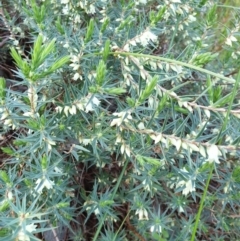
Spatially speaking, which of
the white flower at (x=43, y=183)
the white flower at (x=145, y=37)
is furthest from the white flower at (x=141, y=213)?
the white flower at (x=145, y=37)

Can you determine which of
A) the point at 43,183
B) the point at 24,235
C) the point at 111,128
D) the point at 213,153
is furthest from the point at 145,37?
the point at 24,235

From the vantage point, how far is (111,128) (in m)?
1.50

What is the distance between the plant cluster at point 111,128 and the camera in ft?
4.17

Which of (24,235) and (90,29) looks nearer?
(24,235)

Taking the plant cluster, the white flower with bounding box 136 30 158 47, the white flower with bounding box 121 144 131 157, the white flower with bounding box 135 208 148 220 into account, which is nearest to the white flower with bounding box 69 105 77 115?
the plant cluster

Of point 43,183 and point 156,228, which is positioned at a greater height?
point 43,183

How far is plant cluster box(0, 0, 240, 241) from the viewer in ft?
4.17

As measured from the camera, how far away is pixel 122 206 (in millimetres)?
1824

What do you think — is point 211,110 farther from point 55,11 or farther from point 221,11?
point 221,11

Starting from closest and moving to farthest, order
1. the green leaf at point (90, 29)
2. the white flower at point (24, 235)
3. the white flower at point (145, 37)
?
the white flower at point (24, 235), the green leaf at point (90, 29), the white flower at point (145, 37)

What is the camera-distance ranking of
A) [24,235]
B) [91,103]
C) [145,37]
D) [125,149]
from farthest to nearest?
[145,37], [125,149], [91,103], [24,235]

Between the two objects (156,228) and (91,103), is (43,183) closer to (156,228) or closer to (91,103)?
(91,103)

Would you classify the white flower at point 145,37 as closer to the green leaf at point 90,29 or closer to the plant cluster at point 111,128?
the plant cluster at point 111,128

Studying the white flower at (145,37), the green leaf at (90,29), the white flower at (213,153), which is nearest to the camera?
the white flower at (213,153)
